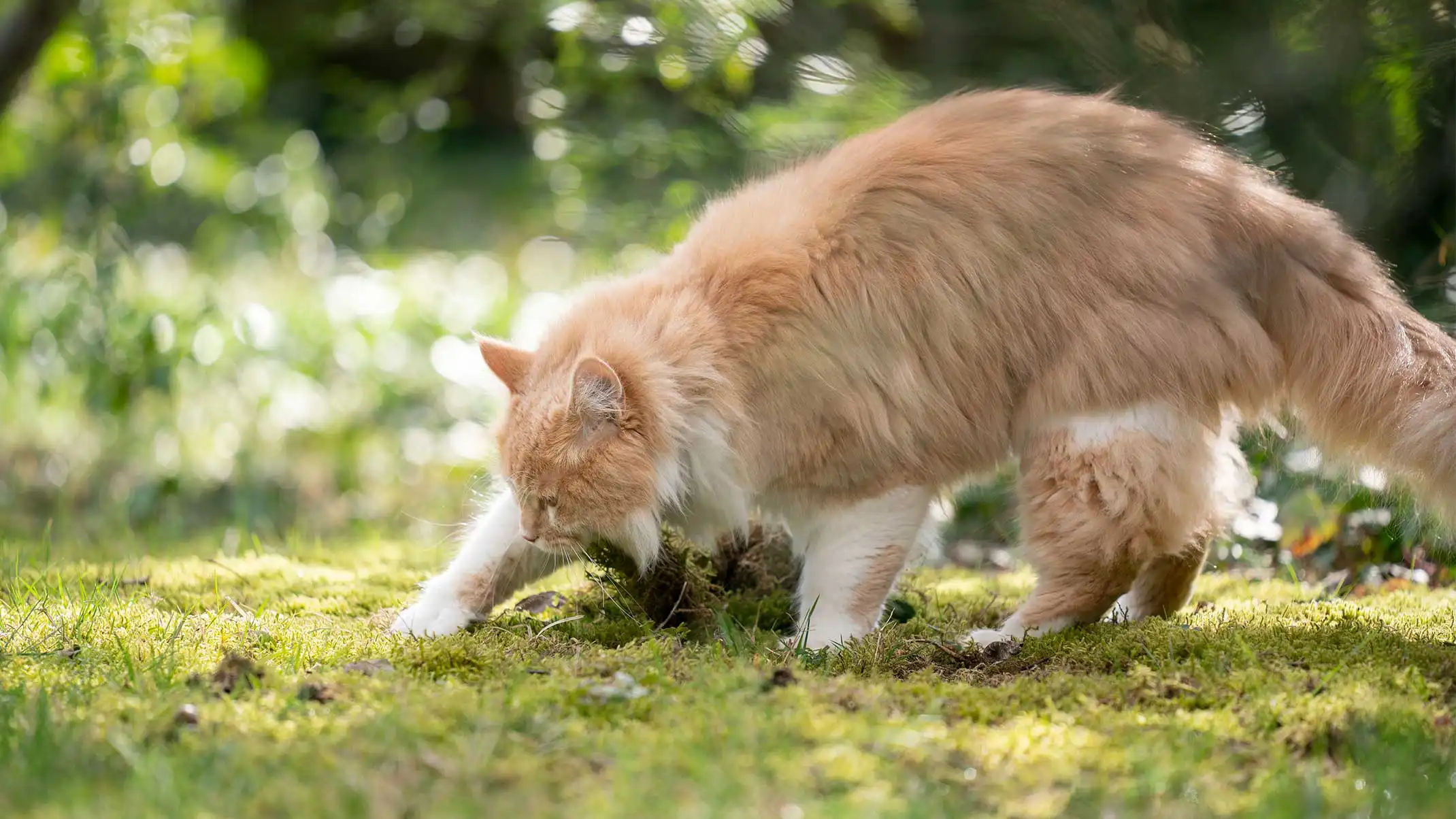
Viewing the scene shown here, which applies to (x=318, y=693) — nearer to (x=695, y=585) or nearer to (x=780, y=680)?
(x=780, y=680)

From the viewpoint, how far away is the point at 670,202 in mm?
5602

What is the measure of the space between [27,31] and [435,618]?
3631 mm

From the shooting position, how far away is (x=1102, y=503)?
10.9 feet

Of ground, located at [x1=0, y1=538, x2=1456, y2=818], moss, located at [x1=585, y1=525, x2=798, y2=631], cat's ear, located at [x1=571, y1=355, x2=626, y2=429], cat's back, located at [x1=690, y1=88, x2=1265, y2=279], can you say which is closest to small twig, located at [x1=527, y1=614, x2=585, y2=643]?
ground, located at [x1=0, y1=538, x2=1456, y2=818]

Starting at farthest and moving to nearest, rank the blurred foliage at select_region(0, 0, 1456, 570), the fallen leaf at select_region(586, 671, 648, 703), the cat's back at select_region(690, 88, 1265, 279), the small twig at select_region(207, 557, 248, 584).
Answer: the small twig at select_region(207, 557, 248, 584) → the cat's back at select_region(690, 88, 1265, 279) → the blurred foliage at select_region(0, 0, 1456, 570) → the fallen leaf at select_region(586, 671, 648, 703)

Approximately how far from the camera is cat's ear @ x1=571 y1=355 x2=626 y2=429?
3.23 m

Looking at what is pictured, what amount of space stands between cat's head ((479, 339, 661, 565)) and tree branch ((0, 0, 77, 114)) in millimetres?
3473

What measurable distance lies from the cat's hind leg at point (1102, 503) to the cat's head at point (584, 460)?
99 centimetres

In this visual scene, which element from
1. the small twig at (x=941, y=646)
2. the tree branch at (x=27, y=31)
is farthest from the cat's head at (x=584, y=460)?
the tree branch at (x=27, y=31)

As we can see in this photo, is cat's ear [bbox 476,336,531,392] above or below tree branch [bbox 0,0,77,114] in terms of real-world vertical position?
below

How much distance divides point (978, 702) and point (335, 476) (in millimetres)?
4879

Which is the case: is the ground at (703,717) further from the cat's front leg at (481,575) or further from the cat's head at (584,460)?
the cat's head at (584,460)

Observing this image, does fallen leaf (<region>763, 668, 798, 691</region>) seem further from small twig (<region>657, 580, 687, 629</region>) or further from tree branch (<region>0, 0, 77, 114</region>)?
tree branch (<region>0, 0, 77, 114</region>)

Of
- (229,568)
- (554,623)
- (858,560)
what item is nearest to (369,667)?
(554,623)
